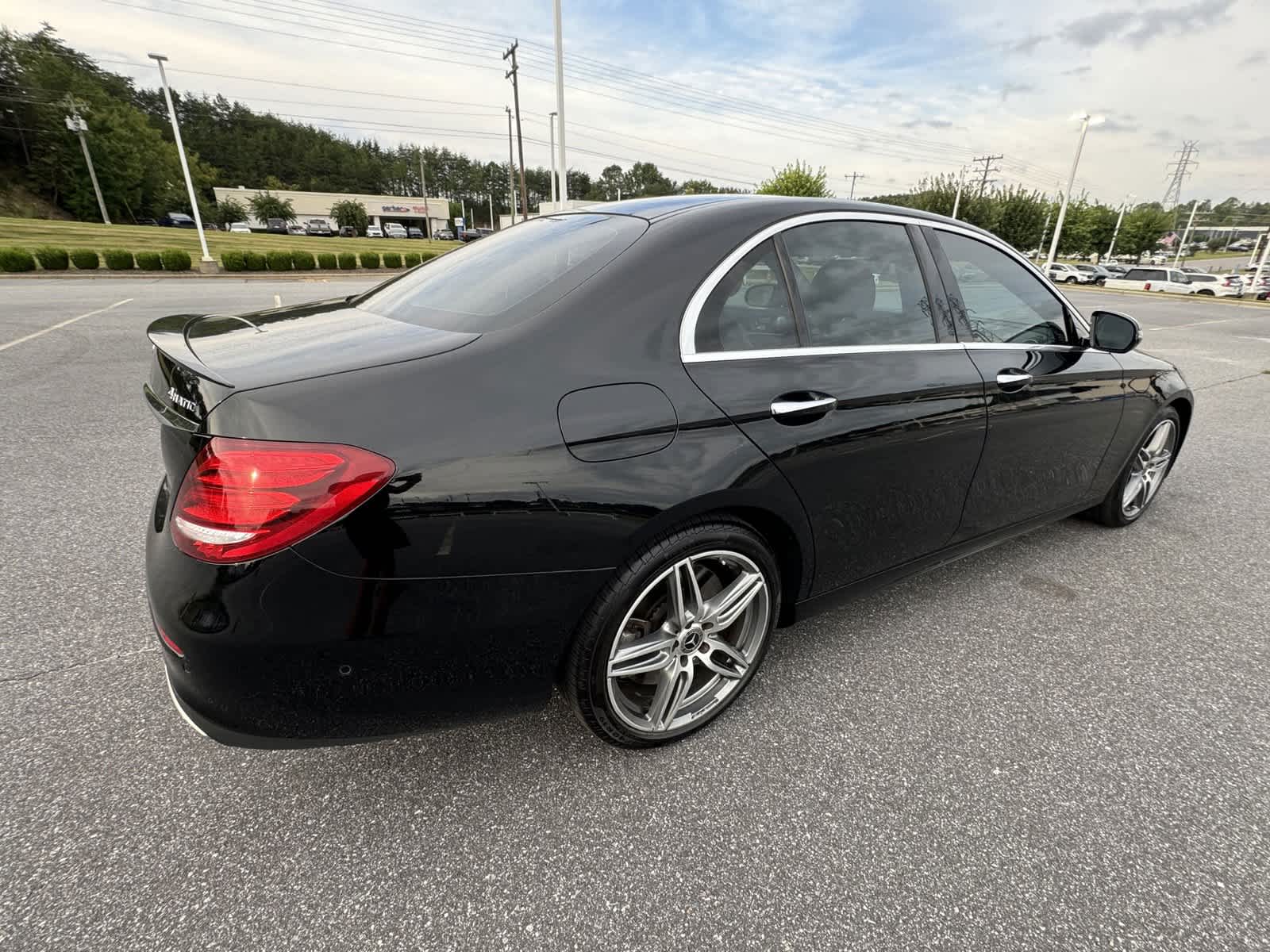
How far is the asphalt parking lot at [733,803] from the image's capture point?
146 centimetres

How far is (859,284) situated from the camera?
87.4 inches

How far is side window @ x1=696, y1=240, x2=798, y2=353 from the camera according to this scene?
1.81 meters

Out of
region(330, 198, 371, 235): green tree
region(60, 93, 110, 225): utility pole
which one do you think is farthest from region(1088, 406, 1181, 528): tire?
region(330, 198, 371, 235): green tree

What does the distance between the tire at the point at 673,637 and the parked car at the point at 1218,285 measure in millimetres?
42731

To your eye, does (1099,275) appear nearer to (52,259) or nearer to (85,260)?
(85,260)

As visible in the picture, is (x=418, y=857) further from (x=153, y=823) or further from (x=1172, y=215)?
(x=1172, y=215)

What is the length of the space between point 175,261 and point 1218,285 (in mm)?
47140

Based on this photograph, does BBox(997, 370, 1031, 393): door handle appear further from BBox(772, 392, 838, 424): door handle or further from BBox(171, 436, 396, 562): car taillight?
BBox(171, 436, 396, 562): car taillight

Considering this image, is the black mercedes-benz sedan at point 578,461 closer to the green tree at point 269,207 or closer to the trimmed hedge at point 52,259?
the trimmed hedge at point 52,259

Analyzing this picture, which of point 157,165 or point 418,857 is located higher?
point 157,165

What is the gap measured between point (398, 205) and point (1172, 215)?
98280 millimetres

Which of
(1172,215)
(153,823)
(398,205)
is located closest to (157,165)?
(398,205)

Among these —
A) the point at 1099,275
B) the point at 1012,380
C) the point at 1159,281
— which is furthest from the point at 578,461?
the point at 1099,275

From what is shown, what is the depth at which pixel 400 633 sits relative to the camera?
1.43 meters
